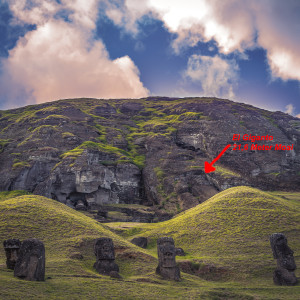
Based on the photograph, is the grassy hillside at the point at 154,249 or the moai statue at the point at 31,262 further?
the moai statue at the point at 31,262

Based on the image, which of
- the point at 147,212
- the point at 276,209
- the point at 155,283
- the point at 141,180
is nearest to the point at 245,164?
the point at 141,180

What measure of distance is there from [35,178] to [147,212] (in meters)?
26.6

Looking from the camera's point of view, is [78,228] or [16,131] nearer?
[78,228]

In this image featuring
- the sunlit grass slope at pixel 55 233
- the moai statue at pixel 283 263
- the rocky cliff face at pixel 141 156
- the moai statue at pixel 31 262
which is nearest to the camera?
the moai statue at pixel 31 262

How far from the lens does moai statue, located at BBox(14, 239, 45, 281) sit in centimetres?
2148

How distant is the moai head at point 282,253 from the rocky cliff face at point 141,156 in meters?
40.1

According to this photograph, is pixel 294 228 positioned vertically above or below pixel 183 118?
below

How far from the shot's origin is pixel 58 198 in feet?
230

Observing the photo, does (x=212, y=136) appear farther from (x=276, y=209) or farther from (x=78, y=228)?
(x=78, y=228)

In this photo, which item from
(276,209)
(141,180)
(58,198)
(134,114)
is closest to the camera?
(276,209)

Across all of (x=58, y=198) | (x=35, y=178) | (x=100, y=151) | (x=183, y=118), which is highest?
(x=183, y=118)

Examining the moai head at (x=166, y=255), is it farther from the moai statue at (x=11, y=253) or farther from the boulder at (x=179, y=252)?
the moai statue at (x=11, y=253)

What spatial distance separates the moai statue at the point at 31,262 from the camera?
846 inches

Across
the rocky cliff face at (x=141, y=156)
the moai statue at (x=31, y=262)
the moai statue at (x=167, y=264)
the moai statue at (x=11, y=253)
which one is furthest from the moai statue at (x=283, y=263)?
the rocky cliff face at (x=141, y=156)
